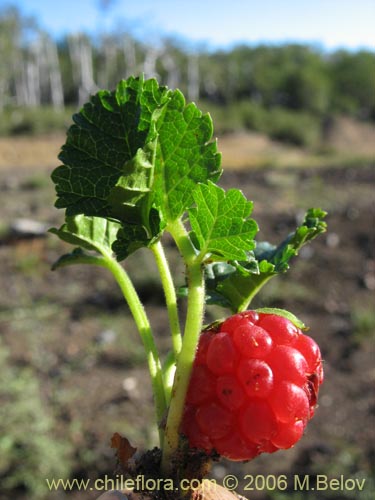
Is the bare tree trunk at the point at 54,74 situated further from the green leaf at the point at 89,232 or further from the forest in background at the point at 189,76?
the green leaf at the point at 89,232

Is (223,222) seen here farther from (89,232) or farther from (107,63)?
(107,63)

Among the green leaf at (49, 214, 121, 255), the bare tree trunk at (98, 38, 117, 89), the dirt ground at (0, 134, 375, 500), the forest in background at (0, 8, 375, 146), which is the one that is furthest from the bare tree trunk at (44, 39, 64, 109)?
the green leaf at (49, 214, 121, 255)

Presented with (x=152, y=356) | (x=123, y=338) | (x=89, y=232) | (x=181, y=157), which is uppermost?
(x=181, y=157)

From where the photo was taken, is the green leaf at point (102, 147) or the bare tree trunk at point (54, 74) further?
the bare tree trunk at point (54, 74)

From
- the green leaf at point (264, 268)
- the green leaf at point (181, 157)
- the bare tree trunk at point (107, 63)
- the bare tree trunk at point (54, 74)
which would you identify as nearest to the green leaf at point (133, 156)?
the green leaf at point (181, 157)

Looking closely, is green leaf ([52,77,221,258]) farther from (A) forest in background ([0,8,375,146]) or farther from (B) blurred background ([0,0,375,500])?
(A) forest in background ([0,8,375,146])

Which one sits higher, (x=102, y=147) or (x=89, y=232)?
(x=102, y=147)

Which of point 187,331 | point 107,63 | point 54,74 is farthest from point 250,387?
point 107,63
